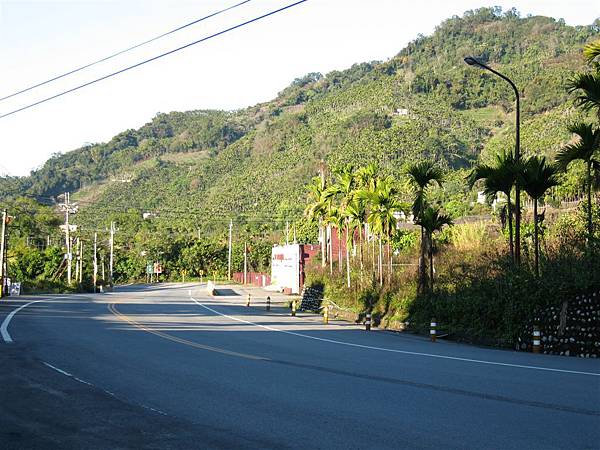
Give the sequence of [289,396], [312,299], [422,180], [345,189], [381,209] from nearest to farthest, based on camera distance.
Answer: [289,396]
[422,180]
[381,209]
[312,299]
[345,189]

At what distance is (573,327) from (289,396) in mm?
11922

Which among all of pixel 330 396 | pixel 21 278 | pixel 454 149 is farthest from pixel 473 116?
pixel 330 396

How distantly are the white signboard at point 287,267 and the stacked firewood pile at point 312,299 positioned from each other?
21.1 m

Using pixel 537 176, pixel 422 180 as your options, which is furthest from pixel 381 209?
pixel 537 176

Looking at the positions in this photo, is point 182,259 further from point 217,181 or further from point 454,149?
point 217,181

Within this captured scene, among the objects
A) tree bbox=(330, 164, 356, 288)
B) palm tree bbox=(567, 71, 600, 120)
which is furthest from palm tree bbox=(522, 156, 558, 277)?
tree bbox=(330, 164, 356, 288)

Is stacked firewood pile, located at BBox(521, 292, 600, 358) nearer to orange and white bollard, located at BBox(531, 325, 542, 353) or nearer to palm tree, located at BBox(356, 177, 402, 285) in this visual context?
orange and white bollard, located at BBox(531, 325, 542, 353)

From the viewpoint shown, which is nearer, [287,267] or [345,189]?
[345,189]

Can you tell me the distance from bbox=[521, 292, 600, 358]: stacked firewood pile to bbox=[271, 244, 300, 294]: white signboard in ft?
159

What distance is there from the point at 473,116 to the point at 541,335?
14729 cm

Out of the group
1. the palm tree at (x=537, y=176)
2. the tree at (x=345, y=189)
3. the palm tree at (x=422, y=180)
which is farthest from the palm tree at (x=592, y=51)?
the tree at (x=345, y=189)

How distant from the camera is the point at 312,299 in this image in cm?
4738

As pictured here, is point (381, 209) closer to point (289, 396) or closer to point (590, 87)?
point (590, 87)

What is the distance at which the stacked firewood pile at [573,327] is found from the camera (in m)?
20.6
